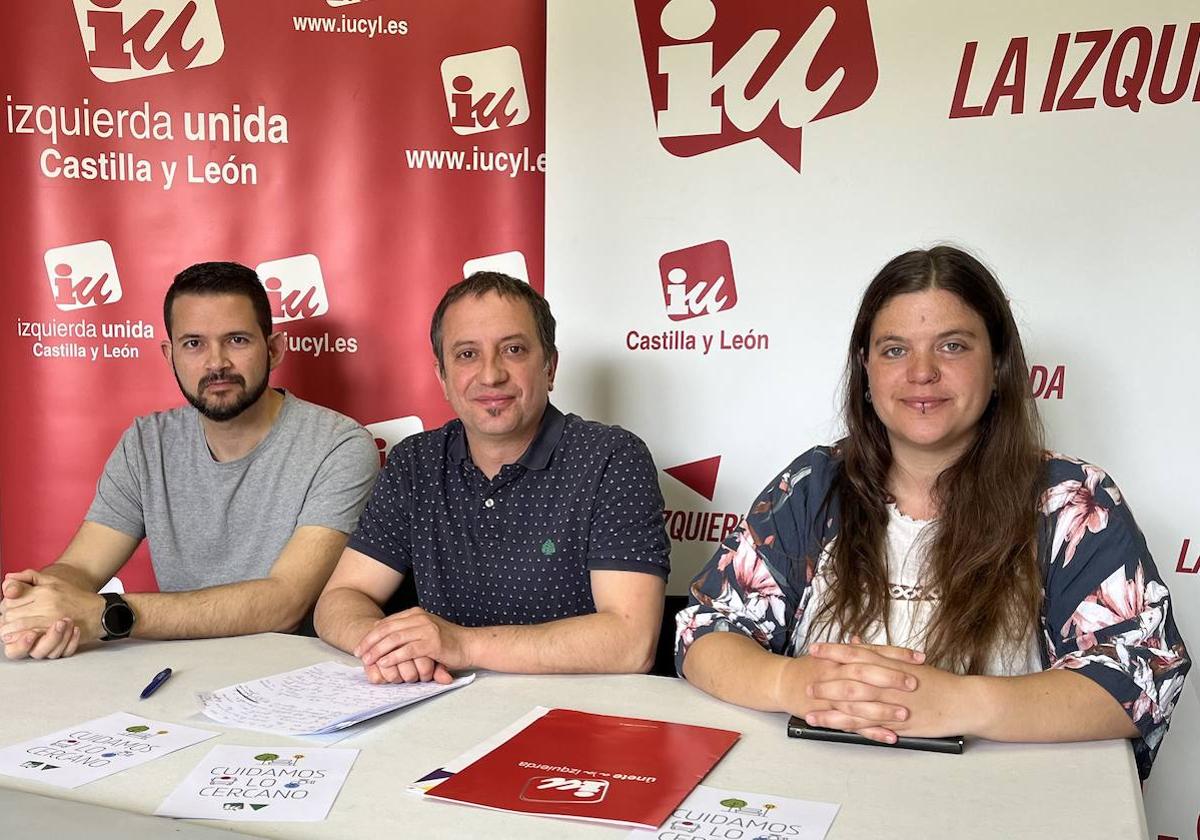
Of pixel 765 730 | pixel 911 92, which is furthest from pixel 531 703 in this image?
pixel 911 92

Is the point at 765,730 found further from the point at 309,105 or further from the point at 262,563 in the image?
the point at 309,105

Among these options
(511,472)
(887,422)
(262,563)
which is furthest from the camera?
(262,563)

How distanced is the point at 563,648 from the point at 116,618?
2.52 feet

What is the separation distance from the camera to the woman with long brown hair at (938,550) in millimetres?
1467

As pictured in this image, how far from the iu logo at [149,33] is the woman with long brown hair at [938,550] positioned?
6.69 ft

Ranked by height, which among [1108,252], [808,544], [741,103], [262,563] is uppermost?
[741,103]

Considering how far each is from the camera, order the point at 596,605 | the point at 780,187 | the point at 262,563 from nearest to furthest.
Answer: the point at 596,605 → the point at 262,563 → the point at 780,187

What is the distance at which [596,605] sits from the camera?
6.22ft

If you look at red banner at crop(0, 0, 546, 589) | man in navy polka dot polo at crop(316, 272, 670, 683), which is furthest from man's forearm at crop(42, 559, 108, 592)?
red banner at crop(0, 0, 546, 589)

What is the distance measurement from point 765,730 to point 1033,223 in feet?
5.21

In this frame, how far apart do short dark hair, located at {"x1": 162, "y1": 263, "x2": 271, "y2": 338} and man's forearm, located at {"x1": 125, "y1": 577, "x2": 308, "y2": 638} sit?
0.78 m

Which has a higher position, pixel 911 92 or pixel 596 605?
pixel 911 92

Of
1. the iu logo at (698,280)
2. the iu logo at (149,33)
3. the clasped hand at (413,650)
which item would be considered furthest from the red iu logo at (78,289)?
the clasped hand at (413,650)

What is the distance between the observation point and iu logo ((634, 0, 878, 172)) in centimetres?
261
